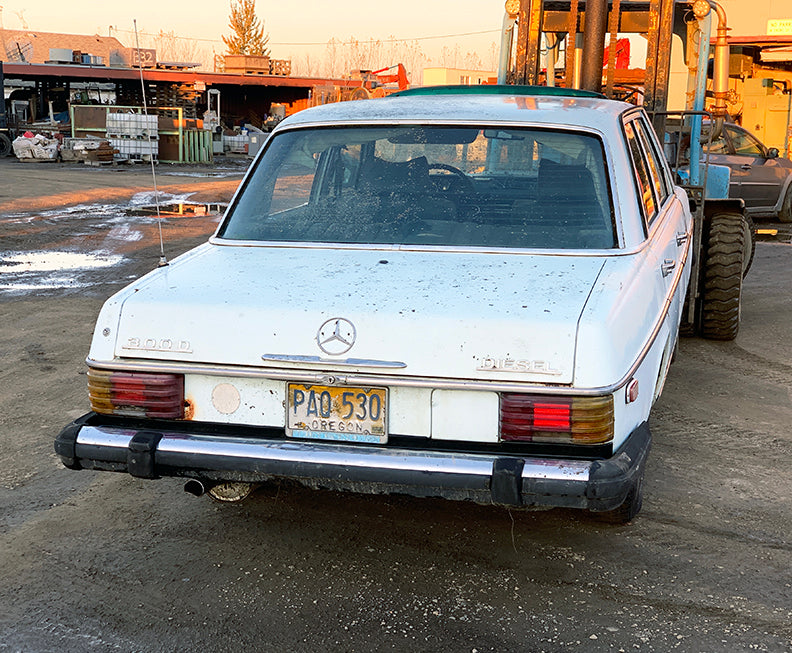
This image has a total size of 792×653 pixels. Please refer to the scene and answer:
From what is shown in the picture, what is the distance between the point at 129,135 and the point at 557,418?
1130 inches

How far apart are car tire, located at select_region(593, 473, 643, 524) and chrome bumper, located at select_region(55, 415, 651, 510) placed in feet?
0.89

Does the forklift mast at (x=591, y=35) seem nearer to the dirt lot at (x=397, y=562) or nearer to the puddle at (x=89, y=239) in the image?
the dirt lot at (x=397, y=562)

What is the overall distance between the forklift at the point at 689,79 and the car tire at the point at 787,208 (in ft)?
20.8

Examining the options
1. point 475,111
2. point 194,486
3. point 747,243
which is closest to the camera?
point 194,486

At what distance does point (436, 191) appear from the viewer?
13.6 feet

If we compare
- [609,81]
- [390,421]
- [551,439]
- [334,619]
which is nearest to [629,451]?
[551,439]

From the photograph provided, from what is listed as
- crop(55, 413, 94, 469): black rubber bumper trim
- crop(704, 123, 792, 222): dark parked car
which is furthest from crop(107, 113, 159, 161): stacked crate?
crop(55, 413, 94, 469): black rubber bumper trim

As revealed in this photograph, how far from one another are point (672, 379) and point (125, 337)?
4.00 metres

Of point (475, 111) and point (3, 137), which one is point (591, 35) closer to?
point (475, 111)

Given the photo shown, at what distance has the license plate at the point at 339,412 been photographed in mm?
3287

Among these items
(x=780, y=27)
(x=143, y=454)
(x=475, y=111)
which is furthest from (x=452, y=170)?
(x=780, y=27)

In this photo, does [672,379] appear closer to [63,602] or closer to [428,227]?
[428,227]

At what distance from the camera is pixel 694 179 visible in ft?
26.7

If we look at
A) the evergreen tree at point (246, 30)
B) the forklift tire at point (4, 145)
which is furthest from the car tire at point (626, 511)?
the evergreen tree at point (246, 30)
